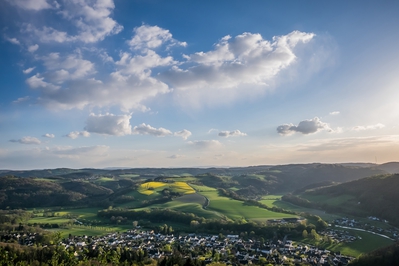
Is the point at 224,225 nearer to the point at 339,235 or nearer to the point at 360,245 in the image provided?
the point at 339,235

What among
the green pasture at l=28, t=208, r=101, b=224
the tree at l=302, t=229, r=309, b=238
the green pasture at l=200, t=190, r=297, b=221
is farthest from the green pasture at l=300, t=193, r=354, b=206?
the green pasture at l=28, t=208, r=101, b=224

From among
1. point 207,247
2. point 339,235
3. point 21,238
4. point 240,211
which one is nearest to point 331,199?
point 240,211

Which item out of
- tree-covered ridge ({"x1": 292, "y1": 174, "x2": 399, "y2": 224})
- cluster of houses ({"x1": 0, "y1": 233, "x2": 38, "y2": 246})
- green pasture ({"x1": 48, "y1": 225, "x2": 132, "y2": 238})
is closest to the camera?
cluster of houses ({"x1": 0, "y1": 233, "x2": 38, "y2": 246})

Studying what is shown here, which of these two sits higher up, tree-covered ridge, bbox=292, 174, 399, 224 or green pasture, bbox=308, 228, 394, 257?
tree-covered ridge, bbox=292, 174, 399, 224

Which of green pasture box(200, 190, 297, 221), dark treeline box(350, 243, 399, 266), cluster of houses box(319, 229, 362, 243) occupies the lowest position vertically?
cluster of houses box(319, 229, 362, 243)

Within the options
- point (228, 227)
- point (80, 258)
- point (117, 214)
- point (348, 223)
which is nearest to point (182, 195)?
point (117, 214)

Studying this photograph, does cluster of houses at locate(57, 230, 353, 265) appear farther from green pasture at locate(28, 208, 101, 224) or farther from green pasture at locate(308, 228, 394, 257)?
green pasture at locate(28, 208, 101, 224)

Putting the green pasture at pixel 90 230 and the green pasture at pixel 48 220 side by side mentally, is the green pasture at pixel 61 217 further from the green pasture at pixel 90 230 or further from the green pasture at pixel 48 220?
the green pasture at pixel 90 230

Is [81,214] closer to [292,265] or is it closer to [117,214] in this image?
[117,214]
